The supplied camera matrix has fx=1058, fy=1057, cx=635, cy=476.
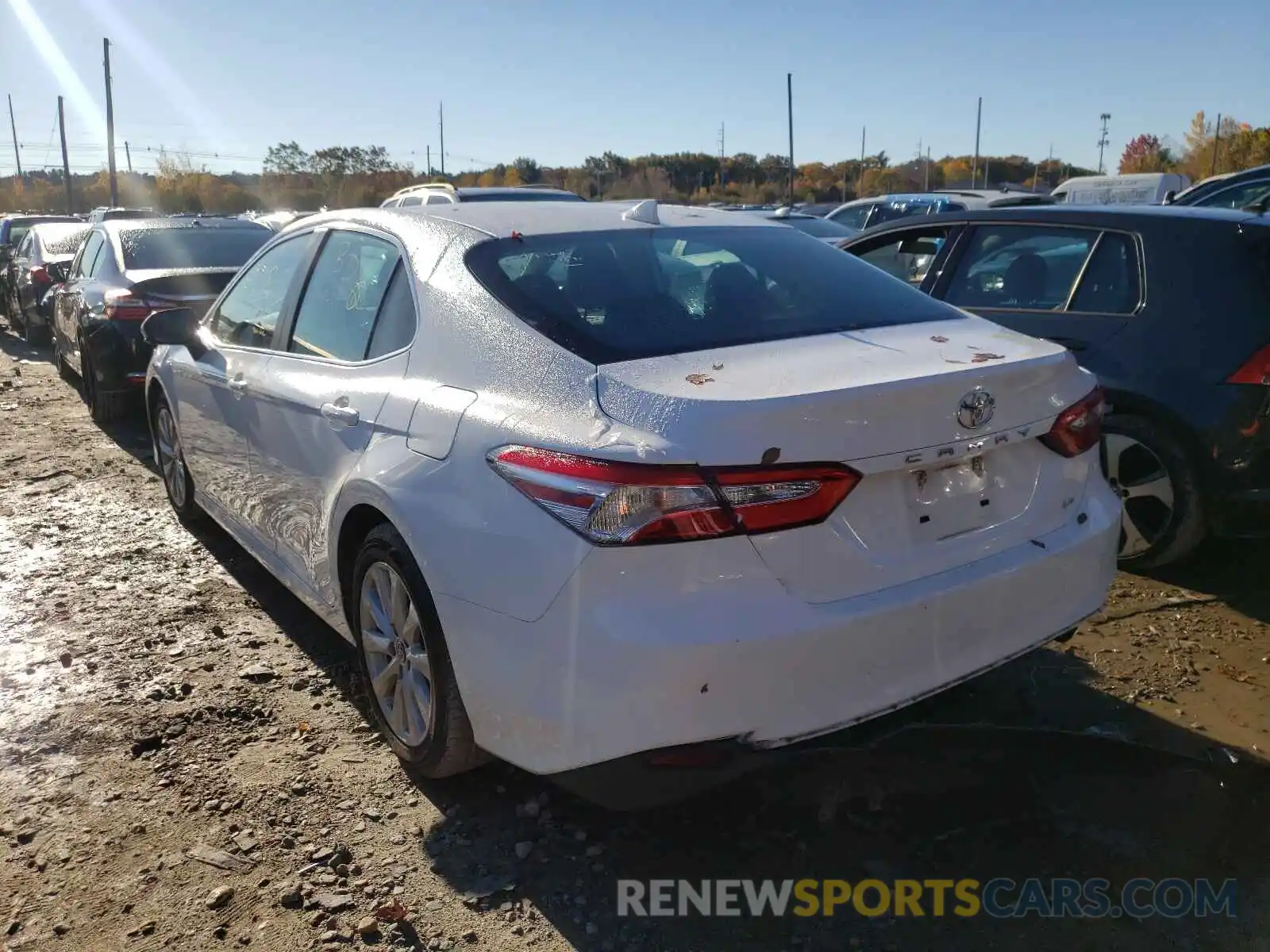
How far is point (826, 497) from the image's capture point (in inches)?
89.7

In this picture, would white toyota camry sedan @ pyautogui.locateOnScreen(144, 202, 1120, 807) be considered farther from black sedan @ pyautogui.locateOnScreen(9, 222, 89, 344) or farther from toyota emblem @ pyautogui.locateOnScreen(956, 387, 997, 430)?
black sedan @ pyautogui.locateOnScreen(9, 222, 89, 344)

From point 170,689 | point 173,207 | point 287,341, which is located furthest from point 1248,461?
point 173,207

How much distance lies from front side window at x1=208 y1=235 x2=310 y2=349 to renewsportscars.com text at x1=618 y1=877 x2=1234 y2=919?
2.56 metres

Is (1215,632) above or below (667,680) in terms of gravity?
below

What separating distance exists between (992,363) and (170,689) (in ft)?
9.80

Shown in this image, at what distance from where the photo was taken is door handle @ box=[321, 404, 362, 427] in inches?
123

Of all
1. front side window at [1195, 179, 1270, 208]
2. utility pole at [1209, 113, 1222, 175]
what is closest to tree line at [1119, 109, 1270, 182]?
utility pole at [1209, 113, 1222, 175]

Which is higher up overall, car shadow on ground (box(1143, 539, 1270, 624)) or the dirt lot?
car shadow on ground (box(1143, 539, 1270, 624))

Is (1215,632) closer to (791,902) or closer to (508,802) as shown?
(791,902)

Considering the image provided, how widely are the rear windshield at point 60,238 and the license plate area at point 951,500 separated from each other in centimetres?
1356

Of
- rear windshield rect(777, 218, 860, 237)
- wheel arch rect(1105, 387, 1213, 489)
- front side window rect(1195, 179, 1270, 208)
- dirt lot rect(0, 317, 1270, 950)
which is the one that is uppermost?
front side window rect(1195, 179, 1270, 208)

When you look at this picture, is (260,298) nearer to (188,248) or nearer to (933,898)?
(933,898)

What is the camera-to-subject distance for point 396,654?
3.08 m

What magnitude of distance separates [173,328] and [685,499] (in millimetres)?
3341
